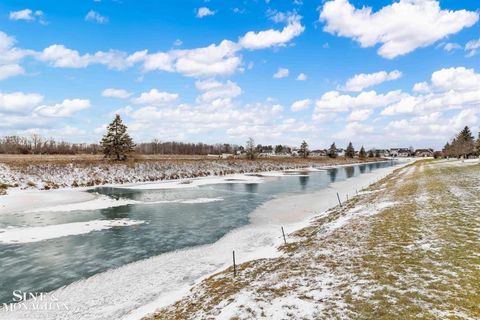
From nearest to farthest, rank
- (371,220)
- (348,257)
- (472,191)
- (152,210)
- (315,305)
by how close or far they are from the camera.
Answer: (315,305)
(348,257)
(371,220)
(472,191)
(152,210)

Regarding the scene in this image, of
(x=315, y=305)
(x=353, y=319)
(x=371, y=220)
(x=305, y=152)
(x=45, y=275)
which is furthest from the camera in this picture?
(x=305, y=152)

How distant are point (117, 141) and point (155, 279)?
61304 millimetres

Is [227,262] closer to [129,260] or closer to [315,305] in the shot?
[129,260]

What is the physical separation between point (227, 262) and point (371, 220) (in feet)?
31.4

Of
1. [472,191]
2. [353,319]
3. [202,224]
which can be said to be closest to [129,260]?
[202,224]

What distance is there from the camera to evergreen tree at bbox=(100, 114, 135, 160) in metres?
68.6

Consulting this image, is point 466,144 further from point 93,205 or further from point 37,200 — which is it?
point 37,200

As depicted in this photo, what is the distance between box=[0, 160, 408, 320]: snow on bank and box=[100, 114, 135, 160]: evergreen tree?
5495 centimetres

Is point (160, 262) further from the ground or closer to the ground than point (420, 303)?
closer to the ground

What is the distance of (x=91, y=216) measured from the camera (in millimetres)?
26859

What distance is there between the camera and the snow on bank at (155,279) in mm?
10672

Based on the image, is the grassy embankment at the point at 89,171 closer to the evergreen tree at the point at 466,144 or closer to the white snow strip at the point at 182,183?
the white snow strip at the point at 182,183
